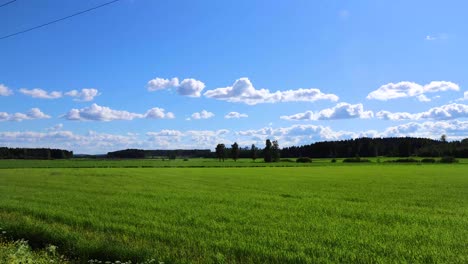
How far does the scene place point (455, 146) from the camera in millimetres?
178000

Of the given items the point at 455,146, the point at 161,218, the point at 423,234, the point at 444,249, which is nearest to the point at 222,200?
the point at 161,218

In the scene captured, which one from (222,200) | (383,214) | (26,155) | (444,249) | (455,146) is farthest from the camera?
(26,155)

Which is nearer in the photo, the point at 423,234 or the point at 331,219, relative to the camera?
the point at 423,234

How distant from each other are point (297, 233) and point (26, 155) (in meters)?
203

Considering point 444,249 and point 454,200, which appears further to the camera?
point 454,200

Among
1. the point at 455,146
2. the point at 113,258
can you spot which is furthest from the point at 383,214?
the point at 455,146

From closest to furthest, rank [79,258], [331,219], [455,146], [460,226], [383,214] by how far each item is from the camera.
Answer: [79,258] → [460,226] → [331,219] → [383,214] → [455,146]

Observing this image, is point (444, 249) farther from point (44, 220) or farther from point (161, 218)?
point (44, 220)

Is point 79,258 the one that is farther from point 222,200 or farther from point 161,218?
point 222,200

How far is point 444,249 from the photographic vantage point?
11.5m

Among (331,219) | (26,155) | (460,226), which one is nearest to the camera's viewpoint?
(460,226)

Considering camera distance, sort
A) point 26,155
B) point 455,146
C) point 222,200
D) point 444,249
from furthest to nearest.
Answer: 1. point 26,155
2. point 455,146
3. point 222,200
4. point 444,249

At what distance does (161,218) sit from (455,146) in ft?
602

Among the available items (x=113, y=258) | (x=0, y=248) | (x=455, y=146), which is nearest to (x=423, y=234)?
(x=113, y=258)
